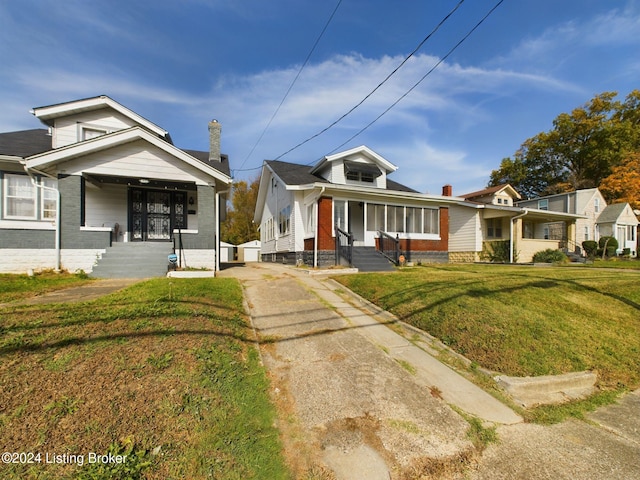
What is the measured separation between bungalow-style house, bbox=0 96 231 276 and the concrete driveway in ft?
25.1

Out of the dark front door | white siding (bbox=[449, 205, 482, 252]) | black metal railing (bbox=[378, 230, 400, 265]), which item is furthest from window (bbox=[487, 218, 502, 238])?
the dark front door

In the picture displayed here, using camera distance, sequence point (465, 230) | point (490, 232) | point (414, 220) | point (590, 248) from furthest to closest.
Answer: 1. point (590, 248)
2. point (490, 232)
3. point (465, 230)
4. point (414, 220)

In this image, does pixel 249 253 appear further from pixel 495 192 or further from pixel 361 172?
pixel 495 192

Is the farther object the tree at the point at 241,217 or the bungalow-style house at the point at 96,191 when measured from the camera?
the tree at the point at 241,217

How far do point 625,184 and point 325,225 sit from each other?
3461 cm

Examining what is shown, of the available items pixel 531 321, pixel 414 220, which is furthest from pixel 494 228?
pixel 531 321

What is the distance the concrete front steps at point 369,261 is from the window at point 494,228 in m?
10.7

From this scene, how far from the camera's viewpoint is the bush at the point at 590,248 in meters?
23.9

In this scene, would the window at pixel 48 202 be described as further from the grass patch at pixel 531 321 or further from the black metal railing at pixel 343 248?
the grass patch at pixel 531 321

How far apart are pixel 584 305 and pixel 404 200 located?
9327 mm

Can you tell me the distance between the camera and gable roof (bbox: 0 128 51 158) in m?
10.3

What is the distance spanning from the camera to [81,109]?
1133 cm

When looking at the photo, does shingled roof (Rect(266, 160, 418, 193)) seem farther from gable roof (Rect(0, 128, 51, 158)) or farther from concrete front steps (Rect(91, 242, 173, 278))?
gable roof (Rect(0, 128, 51, 158))

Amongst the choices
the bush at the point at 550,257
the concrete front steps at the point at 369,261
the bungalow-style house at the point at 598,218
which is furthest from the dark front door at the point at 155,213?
the bungalow-style house at the point at 598,218
